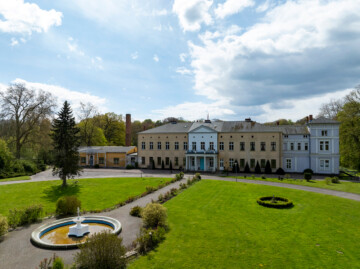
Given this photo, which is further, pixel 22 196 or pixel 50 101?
pixel 50 101

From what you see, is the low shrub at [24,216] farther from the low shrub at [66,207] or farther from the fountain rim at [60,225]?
the fountain rim at [60,225]

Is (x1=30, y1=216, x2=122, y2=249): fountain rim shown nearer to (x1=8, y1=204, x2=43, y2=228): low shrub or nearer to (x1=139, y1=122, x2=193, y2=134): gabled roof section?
(x1=8, y1=204, x2=43, y2=228): low shrub

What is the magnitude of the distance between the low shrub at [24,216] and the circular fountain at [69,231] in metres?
2.03

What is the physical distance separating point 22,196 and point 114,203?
30.3ft

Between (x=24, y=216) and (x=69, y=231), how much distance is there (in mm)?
3911

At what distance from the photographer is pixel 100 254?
8109mm

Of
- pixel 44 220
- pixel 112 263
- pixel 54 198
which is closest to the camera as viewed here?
pixel 112 263

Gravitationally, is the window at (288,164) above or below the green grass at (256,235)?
above

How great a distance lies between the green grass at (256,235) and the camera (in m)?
9.24

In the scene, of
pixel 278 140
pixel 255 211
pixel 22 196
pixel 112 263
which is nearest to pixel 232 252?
pixel 112 263

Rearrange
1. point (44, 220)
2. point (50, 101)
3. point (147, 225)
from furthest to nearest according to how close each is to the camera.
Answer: point (50, 101) < point (44, 220) < point (147, 225)

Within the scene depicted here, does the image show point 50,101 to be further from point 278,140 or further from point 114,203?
point 278,140

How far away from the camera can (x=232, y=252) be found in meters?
9.93

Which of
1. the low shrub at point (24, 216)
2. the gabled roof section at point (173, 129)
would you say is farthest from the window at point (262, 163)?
the low shrub at point (24, 216)
